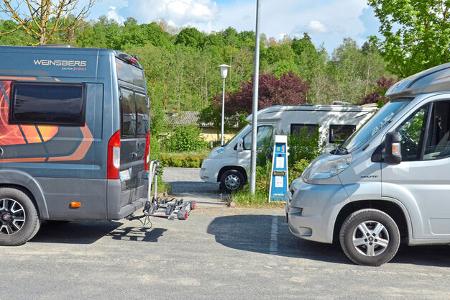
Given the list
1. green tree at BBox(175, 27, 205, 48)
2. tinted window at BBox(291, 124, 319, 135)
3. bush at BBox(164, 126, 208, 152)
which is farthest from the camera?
green tree at BBox(175, 27, 205, 48)

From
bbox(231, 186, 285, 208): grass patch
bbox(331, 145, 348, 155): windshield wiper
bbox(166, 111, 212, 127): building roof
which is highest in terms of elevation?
bbox(166, 111, 212, 127): building roof

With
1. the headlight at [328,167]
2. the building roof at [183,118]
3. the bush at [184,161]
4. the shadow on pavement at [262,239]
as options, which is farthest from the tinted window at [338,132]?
the building roof at [183,118]

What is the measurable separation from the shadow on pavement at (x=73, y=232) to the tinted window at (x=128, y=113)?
1.69 meters

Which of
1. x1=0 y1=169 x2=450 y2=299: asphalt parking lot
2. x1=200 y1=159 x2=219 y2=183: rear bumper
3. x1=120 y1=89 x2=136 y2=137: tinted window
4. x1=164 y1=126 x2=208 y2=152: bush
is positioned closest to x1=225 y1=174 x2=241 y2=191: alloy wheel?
x1=200 y1=159 x2=219 y2=183: rear bumper

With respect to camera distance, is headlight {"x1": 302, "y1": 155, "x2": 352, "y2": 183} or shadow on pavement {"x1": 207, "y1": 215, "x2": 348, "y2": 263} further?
shadow on pavement {"x1": 207, "y1": 215, "x2": 348, "y2": 263}

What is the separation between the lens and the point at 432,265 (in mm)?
6953

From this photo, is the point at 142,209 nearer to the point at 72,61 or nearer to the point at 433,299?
the point at 72,61

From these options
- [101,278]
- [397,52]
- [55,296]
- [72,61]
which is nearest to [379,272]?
[101,278]

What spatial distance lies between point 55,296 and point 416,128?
4.55m

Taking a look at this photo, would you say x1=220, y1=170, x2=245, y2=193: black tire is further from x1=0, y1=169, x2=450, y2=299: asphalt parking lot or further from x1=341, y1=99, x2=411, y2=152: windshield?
x1=341, y1=99, x2=411, y2=152: windshield

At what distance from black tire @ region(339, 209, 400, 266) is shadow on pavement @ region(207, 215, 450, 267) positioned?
29cm

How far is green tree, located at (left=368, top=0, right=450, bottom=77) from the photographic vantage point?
1213cm

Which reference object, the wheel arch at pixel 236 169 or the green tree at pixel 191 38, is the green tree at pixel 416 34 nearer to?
the wheel arch at pixel 236 169

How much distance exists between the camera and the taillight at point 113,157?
6.98 metres
